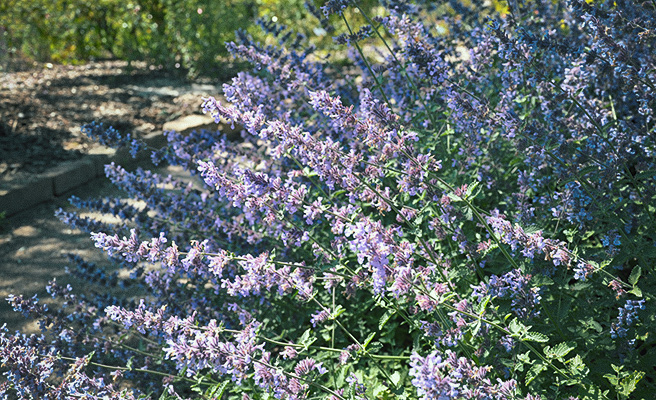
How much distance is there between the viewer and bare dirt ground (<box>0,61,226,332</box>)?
4.57m

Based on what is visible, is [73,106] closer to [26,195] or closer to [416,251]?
[26,195]

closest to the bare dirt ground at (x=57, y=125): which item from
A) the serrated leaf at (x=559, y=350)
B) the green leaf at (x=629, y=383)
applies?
the serrated leaf at (x=559, y=350)

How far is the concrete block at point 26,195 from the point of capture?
5273mm

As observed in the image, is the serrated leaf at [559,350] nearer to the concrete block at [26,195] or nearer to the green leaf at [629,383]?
the green leaf at [629,383]

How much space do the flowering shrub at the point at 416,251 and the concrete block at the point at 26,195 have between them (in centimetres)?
247

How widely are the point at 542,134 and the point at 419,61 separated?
0.62 m

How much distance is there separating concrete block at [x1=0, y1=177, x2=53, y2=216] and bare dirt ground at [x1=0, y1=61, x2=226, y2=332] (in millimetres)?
85

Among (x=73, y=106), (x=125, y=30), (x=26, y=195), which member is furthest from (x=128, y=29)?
(x=26, y=195)

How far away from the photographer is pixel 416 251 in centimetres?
240

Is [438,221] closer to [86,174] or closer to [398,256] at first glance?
[398,256]

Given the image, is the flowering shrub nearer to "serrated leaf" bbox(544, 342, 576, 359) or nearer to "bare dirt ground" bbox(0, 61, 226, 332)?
"serrated leaf" bbox(544, 342, 576, 359)

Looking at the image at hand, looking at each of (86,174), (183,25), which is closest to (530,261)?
(86,174)

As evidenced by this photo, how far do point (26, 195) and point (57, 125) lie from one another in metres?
1.68

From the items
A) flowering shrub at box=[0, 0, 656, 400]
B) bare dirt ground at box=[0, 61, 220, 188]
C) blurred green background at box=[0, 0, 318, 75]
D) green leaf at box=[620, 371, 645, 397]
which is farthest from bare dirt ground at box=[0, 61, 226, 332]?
green leaf at box=[620, 371, 645, 397]
